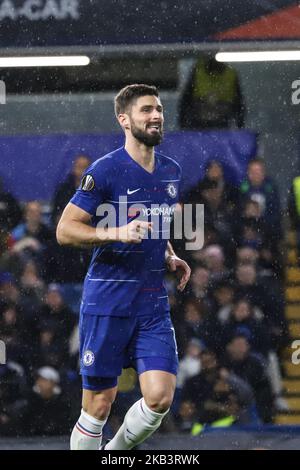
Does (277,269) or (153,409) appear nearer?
(153,409)

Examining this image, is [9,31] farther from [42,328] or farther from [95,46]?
[42,328]

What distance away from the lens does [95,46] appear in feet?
32.9

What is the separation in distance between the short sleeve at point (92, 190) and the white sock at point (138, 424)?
1.03 meters

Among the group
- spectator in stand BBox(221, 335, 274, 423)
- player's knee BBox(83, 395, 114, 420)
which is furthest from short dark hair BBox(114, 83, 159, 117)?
spectator in stand BBox(221, 335, 274, 423)

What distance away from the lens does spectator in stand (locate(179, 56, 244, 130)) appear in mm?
10195

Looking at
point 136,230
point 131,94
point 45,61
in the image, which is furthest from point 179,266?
point 45,61

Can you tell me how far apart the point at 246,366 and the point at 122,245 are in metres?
2.02

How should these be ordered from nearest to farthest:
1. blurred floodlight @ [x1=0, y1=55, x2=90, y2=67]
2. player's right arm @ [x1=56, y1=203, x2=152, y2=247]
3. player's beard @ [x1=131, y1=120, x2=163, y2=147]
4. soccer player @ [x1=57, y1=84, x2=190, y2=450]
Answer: player's right arm @ [x1=56, y1=203, x2=152, y2=247], soccer player @ [x1=57, y1=84, x2=190, y2=450], player's beard @ [x1=131, y1=120, x2=163, y2=147], blurred floodlight @ [x1=0, y1=55, x2=90, y2=67]

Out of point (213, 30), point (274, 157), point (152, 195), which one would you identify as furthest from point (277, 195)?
point (152, 195)

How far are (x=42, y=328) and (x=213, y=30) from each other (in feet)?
6.94

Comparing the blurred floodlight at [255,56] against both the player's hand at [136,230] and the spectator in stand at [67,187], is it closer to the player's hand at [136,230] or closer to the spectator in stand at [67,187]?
the spectator in stand at [67,187]

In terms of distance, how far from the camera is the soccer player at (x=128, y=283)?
8.47 meters

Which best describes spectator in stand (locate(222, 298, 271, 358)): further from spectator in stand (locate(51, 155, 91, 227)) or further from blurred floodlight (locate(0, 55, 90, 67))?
blurred floodlight (locate(0, 55, 90, 67))

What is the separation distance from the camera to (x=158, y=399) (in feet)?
27.5
